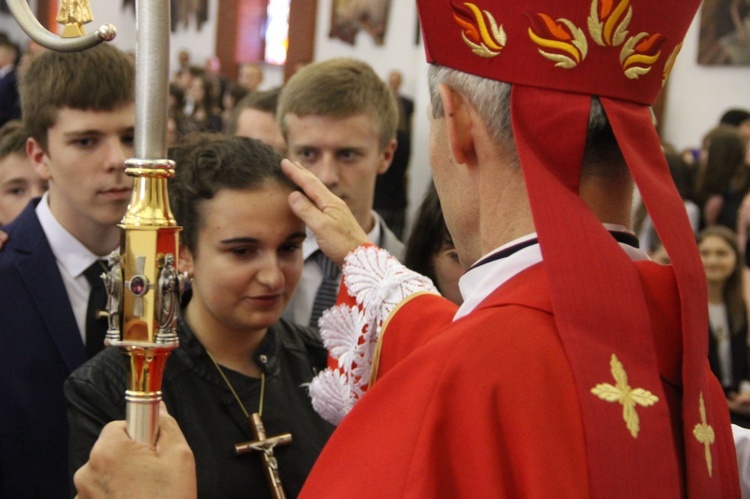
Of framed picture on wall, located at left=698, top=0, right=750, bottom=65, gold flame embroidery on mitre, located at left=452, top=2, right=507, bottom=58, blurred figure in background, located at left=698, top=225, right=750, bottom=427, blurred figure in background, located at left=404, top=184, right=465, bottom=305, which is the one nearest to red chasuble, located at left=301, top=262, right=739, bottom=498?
gold flame embroidery on mitre, located at left=452, top=2, right=507, bottom=58

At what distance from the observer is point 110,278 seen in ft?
4.25

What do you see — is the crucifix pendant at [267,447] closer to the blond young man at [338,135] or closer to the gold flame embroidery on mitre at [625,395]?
the gold flame embroidery on mitre at [625,395]

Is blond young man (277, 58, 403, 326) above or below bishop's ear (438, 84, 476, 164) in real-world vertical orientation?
below

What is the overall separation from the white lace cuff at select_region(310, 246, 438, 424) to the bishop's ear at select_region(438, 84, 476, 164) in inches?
20.7

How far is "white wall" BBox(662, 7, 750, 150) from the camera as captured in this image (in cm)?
1050

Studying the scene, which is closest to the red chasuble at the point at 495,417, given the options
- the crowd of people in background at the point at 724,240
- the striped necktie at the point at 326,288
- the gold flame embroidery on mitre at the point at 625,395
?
the gold flame embroidery on mitre at the point at 625,395

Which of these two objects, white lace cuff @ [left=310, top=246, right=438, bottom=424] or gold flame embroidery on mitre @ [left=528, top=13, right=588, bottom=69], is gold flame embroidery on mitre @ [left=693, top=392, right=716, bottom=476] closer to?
gold flame embroidery on mitre @ [left=528, top=13, right=588, bottom=69]

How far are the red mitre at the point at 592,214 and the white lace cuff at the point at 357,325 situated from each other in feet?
1.89

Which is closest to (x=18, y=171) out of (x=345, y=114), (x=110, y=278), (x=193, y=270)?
(x=345, y=114)

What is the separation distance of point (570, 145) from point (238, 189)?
0.99m

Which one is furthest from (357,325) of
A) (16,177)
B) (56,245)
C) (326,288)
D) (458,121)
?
(16,177)

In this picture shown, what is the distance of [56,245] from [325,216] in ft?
2.89

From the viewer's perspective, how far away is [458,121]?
1592 millimetres

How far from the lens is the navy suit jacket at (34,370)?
248cm
